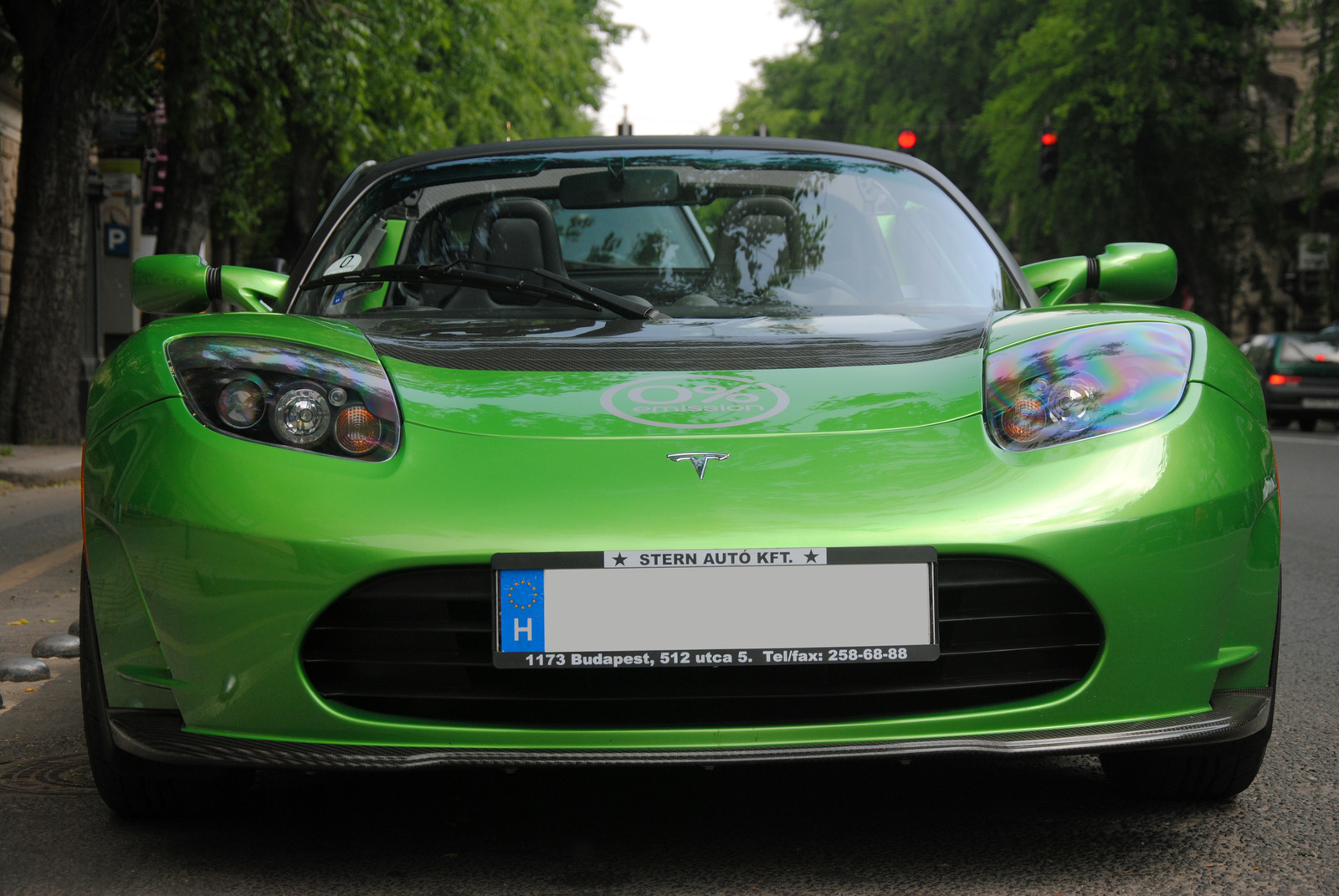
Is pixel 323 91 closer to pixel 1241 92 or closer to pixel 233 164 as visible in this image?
pixel 233 164

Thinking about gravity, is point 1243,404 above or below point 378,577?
above

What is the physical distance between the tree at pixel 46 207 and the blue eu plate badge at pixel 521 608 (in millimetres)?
11582

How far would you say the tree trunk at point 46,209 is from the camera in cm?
1273

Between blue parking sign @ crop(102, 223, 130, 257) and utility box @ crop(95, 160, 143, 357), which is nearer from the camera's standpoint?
utility box @ crop(95, 160, 143, 357)

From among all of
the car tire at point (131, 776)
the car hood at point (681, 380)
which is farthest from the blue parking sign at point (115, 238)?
the car tire at point (131, 776)

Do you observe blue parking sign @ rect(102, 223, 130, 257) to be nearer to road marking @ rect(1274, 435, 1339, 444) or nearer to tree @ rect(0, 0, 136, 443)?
tree @ rect(0, 0, 136, 443)

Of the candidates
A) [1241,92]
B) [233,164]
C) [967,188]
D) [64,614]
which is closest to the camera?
[64,614]

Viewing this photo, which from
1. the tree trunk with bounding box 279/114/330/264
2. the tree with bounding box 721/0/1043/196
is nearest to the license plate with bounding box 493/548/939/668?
the tree trunk with bounding box 279/114/330/264

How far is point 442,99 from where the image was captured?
2077 centimetres

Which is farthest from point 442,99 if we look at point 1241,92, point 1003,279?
point 1003,279

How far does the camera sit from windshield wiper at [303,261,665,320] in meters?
3.26

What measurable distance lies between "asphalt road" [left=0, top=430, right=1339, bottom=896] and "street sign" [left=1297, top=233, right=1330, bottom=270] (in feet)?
89.8

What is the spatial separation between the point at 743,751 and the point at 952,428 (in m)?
0.62

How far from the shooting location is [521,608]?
2.27m
